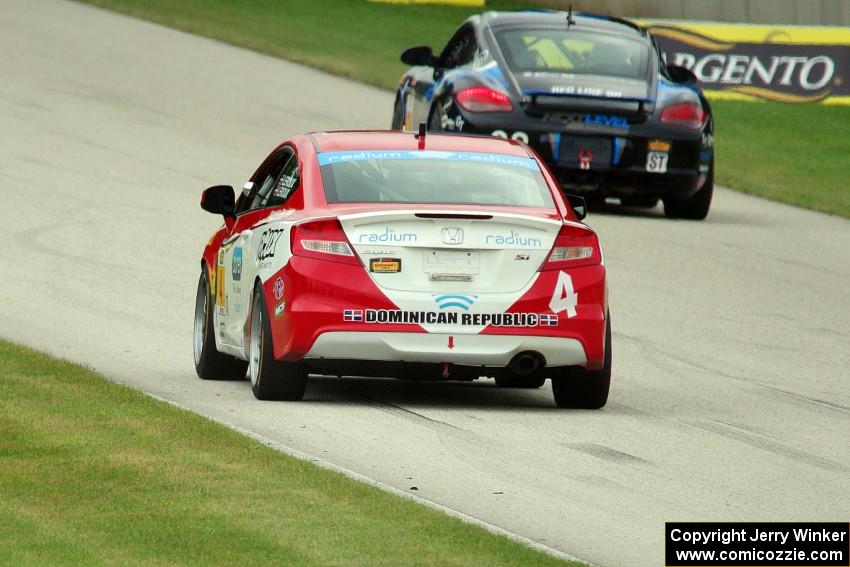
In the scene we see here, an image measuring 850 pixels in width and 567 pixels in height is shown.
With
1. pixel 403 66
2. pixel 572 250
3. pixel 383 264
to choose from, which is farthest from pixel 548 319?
pixel 403 66

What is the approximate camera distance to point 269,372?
977cm

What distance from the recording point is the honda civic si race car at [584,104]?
17516 mm

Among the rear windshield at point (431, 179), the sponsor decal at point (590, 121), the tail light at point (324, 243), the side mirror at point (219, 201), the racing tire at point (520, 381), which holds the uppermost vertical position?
the rear windshield at point (431, 179)

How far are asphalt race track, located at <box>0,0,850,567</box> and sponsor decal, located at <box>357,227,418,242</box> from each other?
85cm

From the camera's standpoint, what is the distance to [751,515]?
754 cm

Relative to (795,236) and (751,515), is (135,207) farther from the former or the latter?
(751,515)

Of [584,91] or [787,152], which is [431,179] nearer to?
[584,91]

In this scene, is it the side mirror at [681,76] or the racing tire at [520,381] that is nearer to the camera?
the racing tire at [520,381]

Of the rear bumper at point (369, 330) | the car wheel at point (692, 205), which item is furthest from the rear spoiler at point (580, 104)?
the rear bumper at point (369, 330)

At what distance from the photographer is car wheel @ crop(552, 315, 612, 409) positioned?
32.7 ft

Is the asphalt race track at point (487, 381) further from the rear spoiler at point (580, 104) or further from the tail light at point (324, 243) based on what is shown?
the rear spoiler at point (580, 104)

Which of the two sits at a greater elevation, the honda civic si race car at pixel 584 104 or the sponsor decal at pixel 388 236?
the sponsor decal at pixel 388 236

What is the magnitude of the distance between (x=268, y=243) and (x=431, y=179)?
0.90m

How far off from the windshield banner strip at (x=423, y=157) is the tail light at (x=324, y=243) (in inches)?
29.6
